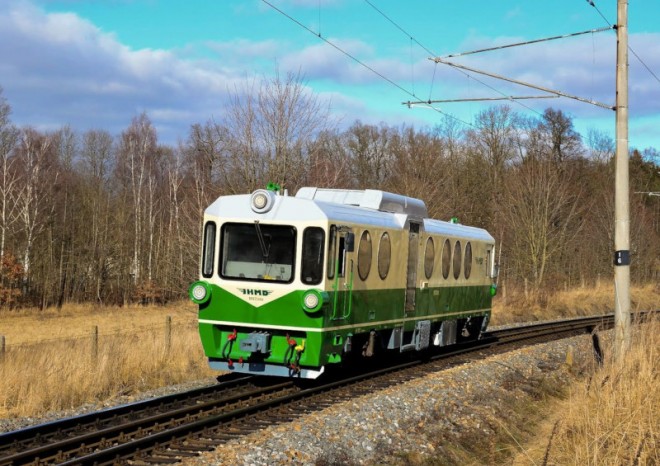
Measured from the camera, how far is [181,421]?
9.32 meters

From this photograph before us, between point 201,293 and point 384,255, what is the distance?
132 inches

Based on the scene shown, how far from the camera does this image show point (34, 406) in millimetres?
10250

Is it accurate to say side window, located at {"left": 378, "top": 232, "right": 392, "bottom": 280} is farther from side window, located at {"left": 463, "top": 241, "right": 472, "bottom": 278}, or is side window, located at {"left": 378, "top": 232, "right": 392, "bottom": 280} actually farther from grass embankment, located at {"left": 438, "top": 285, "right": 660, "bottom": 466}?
side window, located at {"left": 463, "top": 241, "right": 472, "bottom": 278}

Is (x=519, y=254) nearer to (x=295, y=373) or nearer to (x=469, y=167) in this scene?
(x=469, y=167)

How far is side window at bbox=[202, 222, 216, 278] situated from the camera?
11680 millimetres

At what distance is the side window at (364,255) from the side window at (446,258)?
401 cm

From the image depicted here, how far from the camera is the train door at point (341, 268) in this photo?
11242 millimetres

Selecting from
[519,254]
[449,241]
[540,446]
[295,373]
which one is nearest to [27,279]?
[519,254]

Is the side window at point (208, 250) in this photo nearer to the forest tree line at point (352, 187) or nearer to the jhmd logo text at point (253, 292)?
the jhmd logo text at point (253, 292)

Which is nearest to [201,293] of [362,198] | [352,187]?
[362,198]

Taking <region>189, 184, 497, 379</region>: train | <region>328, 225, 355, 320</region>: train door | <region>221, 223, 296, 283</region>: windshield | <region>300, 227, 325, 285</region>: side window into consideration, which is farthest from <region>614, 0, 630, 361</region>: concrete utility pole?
<region>221, 223, 296, 283</region>: windshield

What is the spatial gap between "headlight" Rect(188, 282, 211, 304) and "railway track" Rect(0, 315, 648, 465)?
1353 mm

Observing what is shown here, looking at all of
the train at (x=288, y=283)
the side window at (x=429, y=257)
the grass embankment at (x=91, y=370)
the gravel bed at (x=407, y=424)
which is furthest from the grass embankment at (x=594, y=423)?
the grass embankment at (x=91, y=370)

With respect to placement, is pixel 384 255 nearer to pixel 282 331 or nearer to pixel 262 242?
pixel 262 242
